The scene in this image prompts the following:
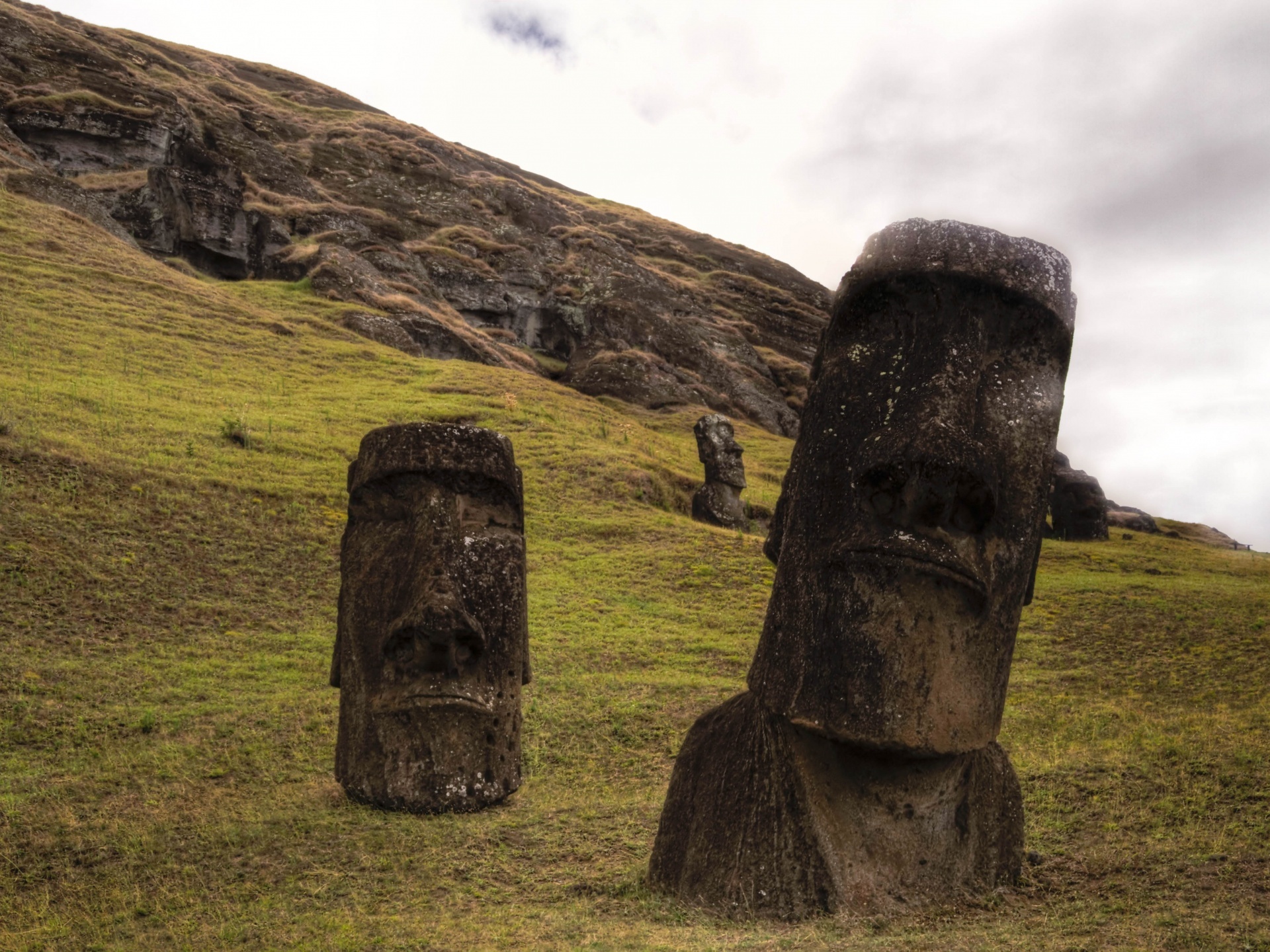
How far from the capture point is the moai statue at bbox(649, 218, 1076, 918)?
17.4ft

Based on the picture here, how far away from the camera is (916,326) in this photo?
18.8ft

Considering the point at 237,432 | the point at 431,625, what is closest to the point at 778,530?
the point at 431,625

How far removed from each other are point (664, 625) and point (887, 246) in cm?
1064

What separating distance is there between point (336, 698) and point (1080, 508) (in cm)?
2252

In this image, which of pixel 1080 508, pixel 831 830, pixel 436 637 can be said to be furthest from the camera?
pixel 1080 508

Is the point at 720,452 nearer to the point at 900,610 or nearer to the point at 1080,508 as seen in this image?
the point at 1080,508

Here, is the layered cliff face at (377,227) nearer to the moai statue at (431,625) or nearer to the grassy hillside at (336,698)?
the grassy hillside at (336,698)

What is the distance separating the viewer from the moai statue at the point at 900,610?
5.32m

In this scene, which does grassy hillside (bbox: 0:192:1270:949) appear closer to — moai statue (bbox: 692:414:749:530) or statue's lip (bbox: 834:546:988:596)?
moai statue (bbox: 692:414:749:530)

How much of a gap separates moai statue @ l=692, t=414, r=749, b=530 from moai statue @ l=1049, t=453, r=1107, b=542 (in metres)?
8.72

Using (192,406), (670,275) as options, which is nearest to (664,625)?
(192,406)

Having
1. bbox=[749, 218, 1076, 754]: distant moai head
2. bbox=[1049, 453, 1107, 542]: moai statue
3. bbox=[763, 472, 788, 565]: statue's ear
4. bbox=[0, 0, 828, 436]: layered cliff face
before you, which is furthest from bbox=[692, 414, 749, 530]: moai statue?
bbox=[749, 218, 1076, 754]: distant moai head

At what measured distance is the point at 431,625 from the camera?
7980 mm

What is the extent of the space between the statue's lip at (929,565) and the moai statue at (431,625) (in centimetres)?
375
